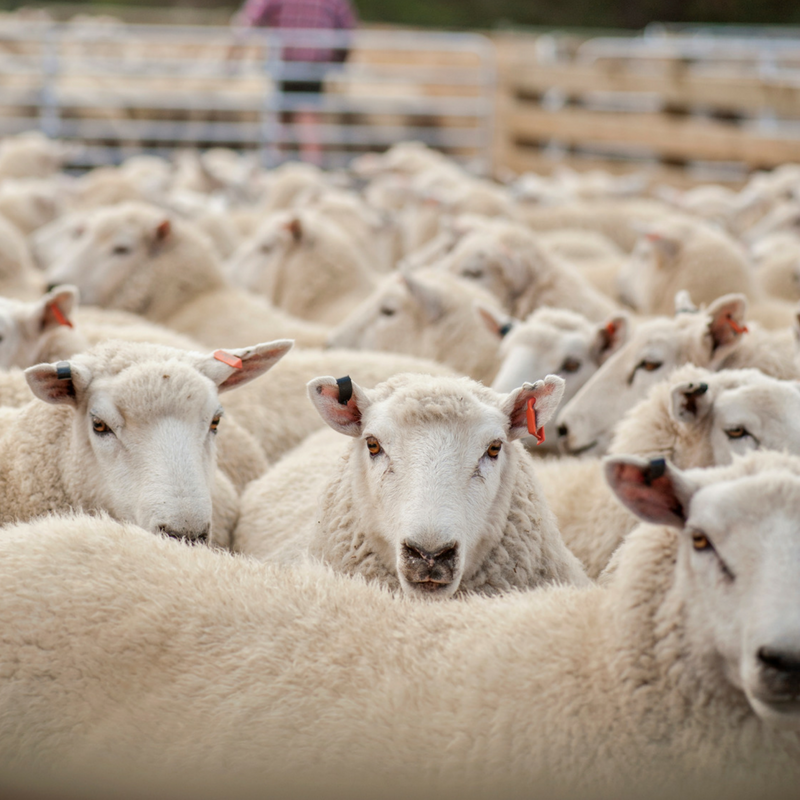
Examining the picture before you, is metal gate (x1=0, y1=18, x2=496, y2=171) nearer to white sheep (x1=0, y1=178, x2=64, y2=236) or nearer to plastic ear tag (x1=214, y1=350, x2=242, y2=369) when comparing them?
white sheep (x1=0, y1=178, x2=64, y2=236)

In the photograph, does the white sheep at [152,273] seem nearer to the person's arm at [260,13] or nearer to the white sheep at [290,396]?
the white sheep at [290,396]

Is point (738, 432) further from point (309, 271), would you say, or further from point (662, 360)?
point (309, 271)

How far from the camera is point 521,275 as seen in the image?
576 centimetres

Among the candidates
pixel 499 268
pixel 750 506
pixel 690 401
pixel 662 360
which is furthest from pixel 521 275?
pixel 750 506

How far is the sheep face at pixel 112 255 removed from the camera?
5.85 metres

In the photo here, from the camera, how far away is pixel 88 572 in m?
2.31

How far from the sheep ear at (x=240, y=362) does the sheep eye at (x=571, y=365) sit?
4.70 feet

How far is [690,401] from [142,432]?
1571mm

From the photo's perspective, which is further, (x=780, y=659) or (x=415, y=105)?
(x=415, y=105)

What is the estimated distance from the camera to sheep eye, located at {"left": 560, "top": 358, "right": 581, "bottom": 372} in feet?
14.5

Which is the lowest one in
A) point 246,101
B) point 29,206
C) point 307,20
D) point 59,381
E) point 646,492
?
point 29,206

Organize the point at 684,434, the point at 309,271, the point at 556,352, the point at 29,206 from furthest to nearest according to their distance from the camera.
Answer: the point at 29,206
the point at 309,271
the point at 556,352
the point at 684,434

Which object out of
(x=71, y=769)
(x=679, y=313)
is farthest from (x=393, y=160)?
(x=71, y=769)

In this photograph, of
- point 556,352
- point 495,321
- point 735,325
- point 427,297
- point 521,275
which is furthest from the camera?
point 521,275
